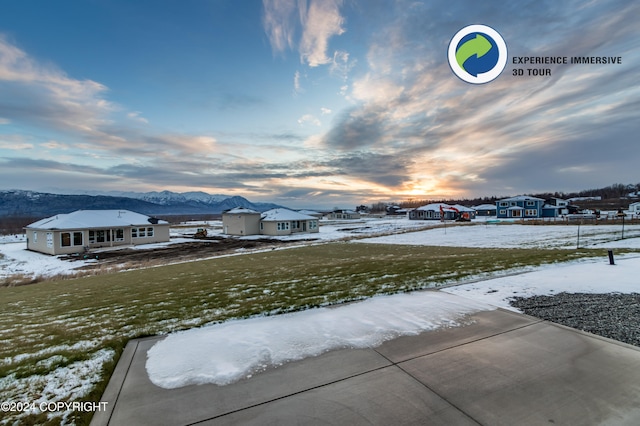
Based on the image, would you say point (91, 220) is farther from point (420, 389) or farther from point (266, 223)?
point (420, 389)

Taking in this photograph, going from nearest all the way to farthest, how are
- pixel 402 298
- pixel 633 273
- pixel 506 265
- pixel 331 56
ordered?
pixel 402 298 < pixel 633 273 < pixel 506 265 < pixel 331 56

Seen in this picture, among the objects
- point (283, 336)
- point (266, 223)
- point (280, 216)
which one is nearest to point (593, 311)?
point (283, 336)

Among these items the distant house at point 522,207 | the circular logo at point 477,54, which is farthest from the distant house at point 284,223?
the distant house at point 522,207

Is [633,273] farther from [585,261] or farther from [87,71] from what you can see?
[87,71]

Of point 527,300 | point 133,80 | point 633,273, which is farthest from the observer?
point 133,80

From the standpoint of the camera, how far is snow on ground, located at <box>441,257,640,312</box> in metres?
7.36

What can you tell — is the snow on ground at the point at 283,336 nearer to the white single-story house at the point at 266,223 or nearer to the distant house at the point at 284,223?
the distant house at the point at 284,223

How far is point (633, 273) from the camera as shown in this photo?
8.64 m

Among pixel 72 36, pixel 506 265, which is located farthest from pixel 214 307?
pixel 72 36

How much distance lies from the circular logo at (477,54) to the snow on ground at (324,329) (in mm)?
9483

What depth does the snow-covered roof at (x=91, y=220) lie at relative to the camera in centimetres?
3195

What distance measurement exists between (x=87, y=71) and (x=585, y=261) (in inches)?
1167

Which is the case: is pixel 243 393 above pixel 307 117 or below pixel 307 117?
below

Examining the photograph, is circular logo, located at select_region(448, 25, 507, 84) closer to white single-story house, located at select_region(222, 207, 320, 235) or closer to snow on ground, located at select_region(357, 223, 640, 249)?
snow on ground, located at select_region(357, 223, 640, 249)
